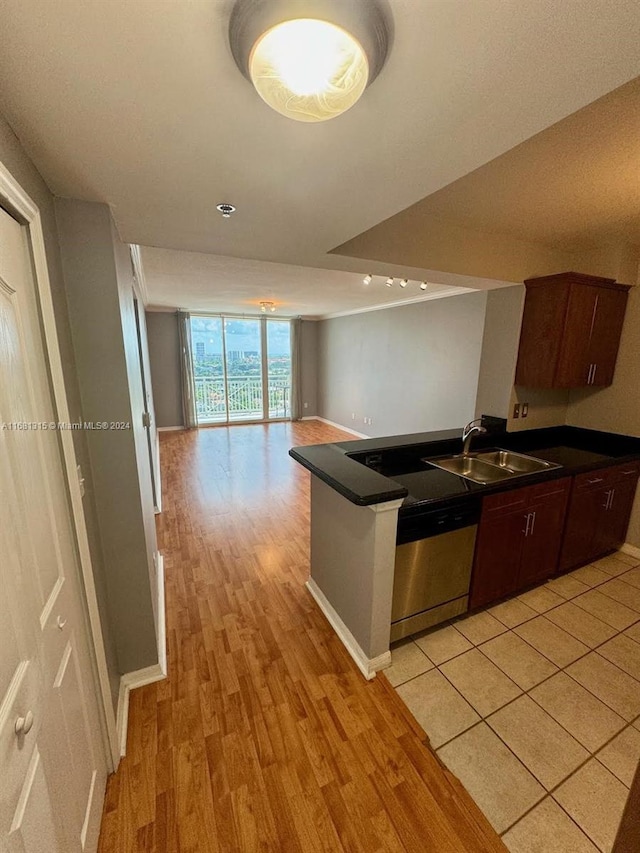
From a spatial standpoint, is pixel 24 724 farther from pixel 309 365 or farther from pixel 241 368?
pixel 309 365

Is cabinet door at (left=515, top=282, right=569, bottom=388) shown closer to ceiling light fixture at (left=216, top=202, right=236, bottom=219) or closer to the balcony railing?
ceiling light fixture at (left=216, top=202, right=236, bottom=219)

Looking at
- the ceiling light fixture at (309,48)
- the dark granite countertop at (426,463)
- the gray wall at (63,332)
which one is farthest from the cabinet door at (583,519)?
the gray wall at (63,332)

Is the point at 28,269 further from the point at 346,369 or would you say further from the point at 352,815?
the point at 346,369

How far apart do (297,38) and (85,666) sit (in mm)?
1818

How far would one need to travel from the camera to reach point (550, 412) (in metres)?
3.10

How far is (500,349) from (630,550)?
2.00 meters

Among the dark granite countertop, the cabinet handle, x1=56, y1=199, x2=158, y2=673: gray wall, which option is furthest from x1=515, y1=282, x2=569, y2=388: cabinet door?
the cabinet handle

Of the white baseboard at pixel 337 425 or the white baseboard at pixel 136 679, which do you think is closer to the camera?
the white baseboard at pixel 136 679

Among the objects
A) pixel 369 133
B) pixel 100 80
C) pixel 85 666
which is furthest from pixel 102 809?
pixel 369 133

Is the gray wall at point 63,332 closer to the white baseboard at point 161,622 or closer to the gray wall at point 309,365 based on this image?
the white baseboard at point 161,622

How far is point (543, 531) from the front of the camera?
7.36ft

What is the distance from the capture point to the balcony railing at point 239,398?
7312 mm

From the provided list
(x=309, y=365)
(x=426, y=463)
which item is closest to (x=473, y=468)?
(x=426, y=463)

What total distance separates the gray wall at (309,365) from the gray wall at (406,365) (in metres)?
0.34
